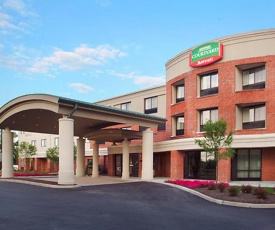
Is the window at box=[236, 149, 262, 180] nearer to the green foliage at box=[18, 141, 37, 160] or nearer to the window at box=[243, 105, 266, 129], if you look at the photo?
the window at box=[243, 105, 266, 129]

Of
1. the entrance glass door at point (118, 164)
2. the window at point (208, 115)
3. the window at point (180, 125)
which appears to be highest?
the window at point (208, 115)

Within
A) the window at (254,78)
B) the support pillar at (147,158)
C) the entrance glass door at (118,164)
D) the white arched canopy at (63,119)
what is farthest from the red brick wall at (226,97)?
the entrance glass door at (118,164)

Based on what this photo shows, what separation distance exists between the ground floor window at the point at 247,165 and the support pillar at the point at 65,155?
543 inches

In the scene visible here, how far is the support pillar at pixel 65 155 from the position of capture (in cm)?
2022

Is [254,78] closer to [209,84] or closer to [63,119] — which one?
[209,84]

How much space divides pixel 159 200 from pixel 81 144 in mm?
20411

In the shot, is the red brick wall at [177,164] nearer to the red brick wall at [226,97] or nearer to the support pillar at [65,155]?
the red brick wall at [226,97]

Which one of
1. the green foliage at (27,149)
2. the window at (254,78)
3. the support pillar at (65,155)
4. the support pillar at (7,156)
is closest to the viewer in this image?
the support pillar at (65,155)

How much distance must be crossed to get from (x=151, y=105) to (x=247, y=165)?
14.6 m

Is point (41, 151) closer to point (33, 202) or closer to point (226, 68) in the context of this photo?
point (226, 68)

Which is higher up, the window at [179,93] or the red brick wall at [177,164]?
the window at [179,93]

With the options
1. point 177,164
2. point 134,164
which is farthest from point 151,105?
point 177,164

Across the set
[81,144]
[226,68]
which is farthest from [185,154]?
[81,144]

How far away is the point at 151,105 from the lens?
3812 cm
